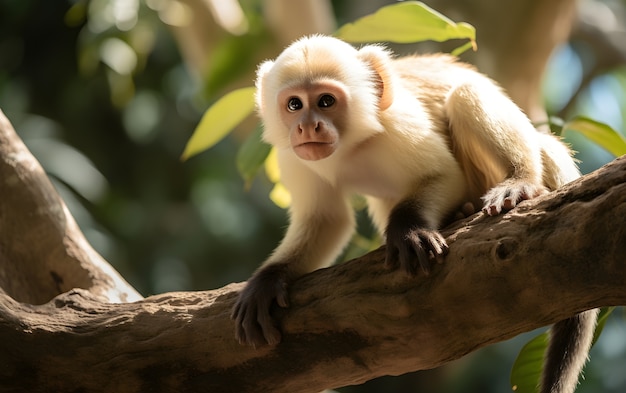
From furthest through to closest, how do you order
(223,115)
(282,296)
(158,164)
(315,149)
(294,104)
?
(158,164) < (223,115) < (294,104) < (315,149) < (282,296)

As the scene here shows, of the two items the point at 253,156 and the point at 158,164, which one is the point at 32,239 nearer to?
the point at 253,156

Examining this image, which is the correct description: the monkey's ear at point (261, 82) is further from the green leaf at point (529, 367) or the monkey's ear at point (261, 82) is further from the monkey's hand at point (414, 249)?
the green leaf at point (529, 367)

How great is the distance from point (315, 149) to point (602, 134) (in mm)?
1026

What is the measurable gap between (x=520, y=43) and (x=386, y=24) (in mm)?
2038

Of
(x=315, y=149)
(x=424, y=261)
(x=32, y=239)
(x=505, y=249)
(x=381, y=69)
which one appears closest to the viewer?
(x=505, y=249)

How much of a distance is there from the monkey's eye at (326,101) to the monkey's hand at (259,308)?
541 mm

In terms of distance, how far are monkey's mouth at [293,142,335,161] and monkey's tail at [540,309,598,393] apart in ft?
2.79

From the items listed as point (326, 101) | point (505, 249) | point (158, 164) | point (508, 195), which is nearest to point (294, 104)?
point (326, 101)

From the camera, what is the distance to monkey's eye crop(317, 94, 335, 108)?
2.45 m

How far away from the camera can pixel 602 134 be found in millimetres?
2654

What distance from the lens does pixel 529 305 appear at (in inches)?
69.8

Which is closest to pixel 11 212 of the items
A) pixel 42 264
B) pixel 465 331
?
pixel 42 264

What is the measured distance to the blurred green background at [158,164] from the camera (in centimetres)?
722

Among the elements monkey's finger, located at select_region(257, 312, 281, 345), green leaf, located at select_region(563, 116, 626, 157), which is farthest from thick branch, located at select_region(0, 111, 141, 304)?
green leaf, located at select_region(563, 116, 626, 157)
